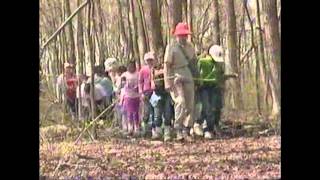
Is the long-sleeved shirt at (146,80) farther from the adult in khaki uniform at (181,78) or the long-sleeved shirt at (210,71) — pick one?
the long-sleeved shirt at (210,71)

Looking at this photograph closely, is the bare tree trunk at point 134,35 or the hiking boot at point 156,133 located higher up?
the bare tree trunk at point 134,35

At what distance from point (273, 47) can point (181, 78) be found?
2.60ft

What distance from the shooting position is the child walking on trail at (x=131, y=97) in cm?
546

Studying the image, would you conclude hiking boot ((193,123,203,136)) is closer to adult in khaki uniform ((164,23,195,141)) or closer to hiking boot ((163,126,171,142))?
adult in khaki uniform ((164,23,195,141))

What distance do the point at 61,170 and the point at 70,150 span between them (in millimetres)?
172

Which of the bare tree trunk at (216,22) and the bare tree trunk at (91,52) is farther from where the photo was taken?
the bare tree trunk at (216,22)

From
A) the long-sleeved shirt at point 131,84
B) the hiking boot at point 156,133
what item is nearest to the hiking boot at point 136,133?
the hiking boot at point 156,133

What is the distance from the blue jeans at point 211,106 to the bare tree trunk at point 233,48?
0.13m

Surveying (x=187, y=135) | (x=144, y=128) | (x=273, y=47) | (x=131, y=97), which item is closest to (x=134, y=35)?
(x=131, y=97)

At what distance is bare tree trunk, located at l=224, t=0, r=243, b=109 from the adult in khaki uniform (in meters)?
0.32

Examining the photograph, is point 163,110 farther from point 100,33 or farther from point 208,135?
point 100,33

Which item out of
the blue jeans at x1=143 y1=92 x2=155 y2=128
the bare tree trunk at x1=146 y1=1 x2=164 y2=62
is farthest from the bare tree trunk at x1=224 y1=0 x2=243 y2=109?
the blue jeans at x1=143 y1=92 x2=155 y2=128
